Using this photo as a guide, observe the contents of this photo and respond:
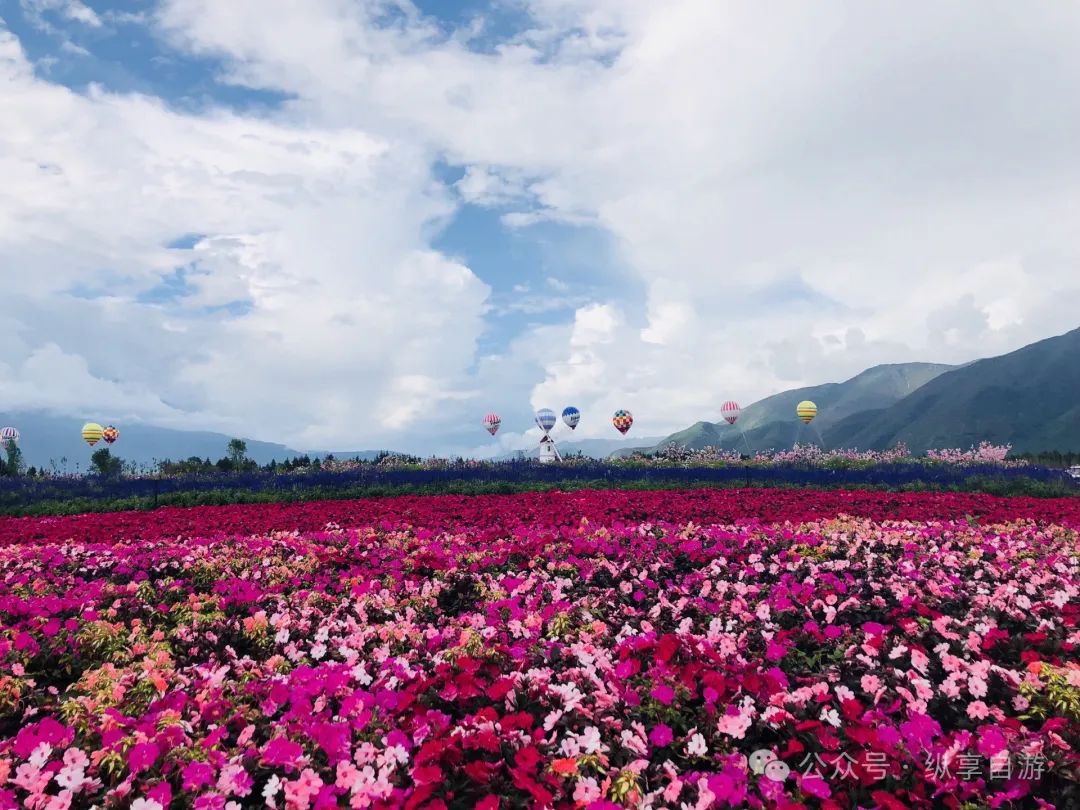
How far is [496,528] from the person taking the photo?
929 cm

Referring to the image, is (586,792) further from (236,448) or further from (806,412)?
(806,412)

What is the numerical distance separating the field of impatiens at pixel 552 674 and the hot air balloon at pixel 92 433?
5499cm

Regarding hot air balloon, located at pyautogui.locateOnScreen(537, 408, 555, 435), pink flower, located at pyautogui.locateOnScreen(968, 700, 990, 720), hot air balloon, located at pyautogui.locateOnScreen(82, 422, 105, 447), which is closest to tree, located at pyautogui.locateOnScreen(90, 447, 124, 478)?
hot air balloon, located at pyautogui.locateOnScreen(82, 422, 105, 447)

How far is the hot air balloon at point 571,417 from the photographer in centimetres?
5722

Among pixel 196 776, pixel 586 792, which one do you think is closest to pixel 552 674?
pixel 586 792

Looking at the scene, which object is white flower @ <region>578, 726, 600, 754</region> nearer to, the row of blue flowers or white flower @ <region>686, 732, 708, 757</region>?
white flower @ <region>686, 732, 708, 757</region>

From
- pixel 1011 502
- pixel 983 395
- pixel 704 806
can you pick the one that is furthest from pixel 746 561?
pixel 983 395

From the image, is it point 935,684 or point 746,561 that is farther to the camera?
point 746,561

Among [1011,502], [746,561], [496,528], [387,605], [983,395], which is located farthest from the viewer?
[983,395]

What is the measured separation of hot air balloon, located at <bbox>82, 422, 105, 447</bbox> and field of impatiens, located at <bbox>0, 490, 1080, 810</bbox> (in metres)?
55.0

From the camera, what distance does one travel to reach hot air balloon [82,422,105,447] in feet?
180

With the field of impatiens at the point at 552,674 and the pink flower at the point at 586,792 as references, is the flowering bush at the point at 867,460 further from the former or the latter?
the pink flower at the point at 586,792

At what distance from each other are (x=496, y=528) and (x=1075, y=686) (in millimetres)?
6540

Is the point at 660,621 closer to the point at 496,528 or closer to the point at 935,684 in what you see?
the point at 935,684
